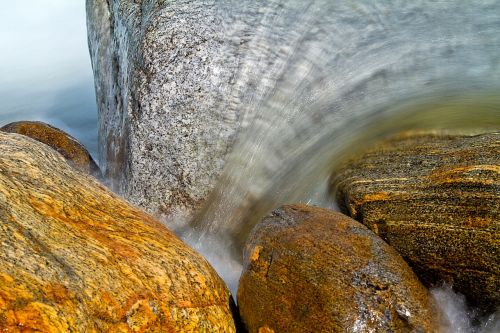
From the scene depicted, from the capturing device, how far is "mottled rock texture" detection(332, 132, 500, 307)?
11.8ft

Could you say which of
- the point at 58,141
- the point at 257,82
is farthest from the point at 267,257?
the point at 58,141

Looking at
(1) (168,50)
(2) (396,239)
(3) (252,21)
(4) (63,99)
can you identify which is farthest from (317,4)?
(4) (63,99)

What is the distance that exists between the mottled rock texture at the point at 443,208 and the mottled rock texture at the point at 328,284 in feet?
1.06

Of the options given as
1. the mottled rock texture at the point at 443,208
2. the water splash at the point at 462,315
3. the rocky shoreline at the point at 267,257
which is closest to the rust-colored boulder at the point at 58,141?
the rocky shoreline at the point at 267,257

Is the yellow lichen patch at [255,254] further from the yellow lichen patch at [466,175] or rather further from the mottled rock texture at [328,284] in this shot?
the yellow lichen patch at [466,175]

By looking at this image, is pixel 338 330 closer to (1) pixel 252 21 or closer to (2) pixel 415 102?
(2) pixel 415 102

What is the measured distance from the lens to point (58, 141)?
8031 millimetres

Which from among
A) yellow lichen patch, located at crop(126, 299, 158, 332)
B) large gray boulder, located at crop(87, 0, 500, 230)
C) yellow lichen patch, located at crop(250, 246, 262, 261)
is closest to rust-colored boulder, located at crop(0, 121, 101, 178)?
large gray boulder, located at crop(87, 0, 500, 230)

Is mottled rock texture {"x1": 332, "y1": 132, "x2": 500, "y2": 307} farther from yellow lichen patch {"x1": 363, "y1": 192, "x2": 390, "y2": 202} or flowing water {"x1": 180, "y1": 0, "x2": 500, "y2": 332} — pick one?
flowing water {"x1": 180, "y1": 0, "x2": 500, "y2": 332}

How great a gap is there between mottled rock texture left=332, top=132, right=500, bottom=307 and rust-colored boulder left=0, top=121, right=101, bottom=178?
4.76 metres

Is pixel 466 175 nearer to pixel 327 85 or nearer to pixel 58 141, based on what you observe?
pixel 327 85

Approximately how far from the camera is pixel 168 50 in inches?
211

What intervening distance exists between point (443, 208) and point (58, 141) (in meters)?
6.13

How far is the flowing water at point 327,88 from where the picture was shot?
4.64 m
